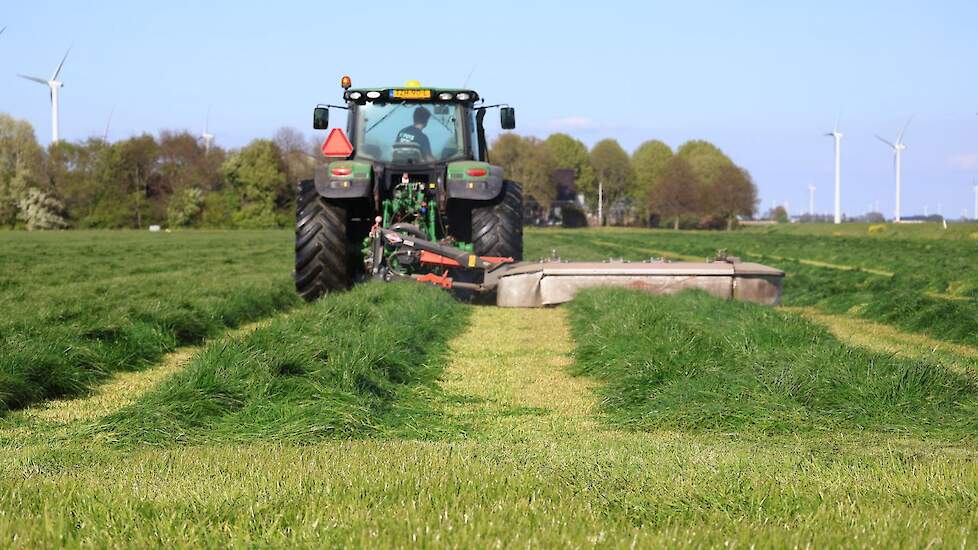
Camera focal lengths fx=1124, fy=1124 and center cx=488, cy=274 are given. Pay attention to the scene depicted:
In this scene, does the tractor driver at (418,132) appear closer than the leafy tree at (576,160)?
Yes

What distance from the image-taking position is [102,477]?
4.27 meters

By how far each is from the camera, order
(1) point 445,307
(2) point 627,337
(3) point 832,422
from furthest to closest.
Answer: (1) point 445,307 → (2) point 627,337 → (3) point 832,422

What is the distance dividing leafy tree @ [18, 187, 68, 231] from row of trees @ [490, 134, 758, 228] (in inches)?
1364

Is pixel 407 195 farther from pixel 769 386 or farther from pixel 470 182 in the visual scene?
pixel 769 386

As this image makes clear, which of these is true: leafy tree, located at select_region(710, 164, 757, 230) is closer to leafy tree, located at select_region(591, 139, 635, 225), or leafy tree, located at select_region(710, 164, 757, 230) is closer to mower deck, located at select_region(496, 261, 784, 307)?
leafy tree, located at select_region(591, 139, 635, 225)

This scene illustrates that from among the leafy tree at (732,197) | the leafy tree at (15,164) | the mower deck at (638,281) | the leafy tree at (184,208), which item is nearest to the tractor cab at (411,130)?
the mower deck at (638,281)

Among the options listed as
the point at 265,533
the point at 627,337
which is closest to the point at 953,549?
the point at 265,533

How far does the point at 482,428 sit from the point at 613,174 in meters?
107

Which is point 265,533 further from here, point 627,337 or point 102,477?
point 627,337

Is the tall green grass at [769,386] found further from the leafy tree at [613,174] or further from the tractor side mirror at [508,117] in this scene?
the leafy tree at [613,174]

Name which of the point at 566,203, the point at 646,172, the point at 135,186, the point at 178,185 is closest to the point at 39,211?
the point at 135,186

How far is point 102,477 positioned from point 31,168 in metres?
80.8

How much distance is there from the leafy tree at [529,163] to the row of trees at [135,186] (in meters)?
20.6

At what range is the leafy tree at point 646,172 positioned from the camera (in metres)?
110
